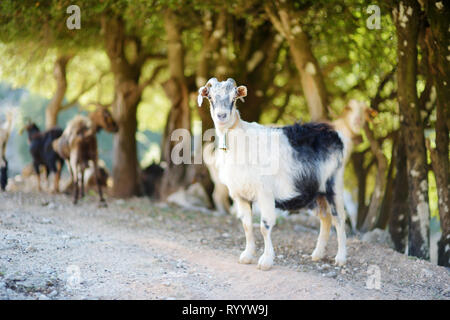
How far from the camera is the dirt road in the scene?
→ 569cm

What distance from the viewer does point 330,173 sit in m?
7.50

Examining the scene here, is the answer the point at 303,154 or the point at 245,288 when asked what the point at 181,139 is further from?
the point at 245,288

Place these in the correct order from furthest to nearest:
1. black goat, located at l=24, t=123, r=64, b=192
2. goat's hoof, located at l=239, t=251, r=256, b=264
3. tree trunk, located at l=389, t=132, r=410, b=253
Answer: black goat, located at l=24, t=123, r=64, b=192, tree trunk, located at l=389, t=132, r=410, b=253, goat's hoof, located at l=239, t=251, r=256, b=264

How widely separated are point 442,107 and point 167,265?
4954 millimetres

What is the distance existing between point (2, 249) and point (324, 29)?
8.45 m

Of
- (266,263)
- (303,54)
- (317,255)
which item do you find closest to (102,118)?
(303,54)

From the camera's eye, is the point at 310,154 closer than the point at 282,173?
No

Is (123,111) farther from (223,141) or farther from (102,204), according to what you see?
(223,141)

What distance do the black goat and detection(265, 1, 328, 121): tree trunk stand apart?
6.24 m

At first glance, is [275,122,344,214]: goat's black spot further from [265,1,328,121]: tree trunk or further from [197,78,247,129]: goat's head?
[265,1,328,121]: tree trunk

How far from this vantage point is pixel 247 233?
7.13 meters

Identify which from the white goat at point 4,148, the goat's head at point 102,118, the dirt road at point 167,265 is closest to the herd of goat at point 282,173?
the dirt road at point 167,265

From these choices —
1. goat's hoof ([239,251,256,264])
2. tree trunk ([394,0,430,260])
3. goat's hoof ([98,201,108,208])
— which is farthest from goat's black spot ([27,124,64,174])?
tree trunk ([394,0,430,260])
